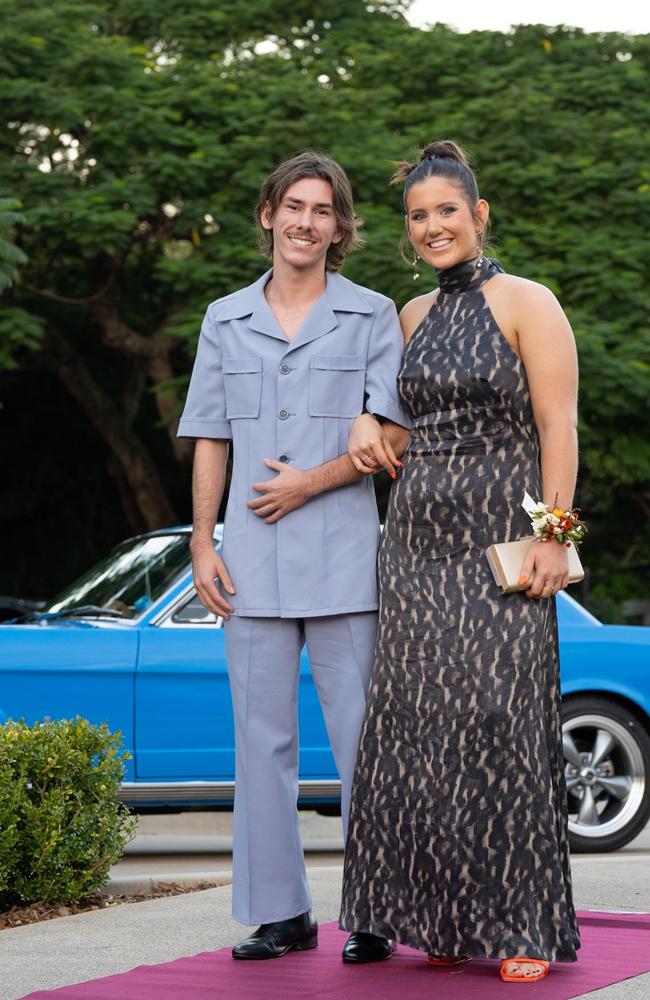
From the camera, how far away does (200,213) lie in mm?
14984

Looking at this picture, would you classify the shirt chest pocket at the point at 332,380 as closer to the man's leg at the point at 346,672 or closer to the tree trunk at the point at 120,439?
the man's leg at the point at 346,672

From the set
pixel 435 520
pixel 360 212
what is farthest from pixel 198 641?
pixel 360 212

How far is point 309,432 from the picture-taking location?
4.35 m

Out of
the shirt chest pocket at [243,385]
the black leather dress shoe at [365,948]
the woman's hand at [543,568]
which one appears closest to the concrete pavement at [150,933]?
the black leather dress shoe at [365,948]

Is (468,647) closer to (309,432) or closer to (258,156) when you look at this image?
(309,432)

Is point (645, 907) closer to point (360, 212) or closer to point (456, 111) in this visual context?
point (360, 212)

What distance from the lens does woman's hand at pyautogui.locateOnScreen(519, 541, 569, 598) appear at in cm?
402

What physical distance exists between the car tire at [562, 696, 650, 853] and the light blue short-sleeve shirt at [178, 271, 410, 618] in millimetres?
3919

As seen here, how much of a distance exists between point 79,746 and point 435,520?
201 centimetres

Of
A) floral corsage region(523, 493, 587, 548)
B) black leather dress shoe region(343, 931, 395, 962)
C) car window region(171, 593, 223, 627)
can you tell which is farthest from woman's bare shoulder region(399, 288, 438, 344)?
car window region(171, 593, 223, 627)

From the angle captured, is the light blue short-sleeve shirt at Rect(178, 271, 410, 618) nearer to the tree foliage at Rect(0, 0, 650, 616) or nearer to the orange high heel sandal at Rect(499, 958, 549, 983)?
the orange high heel sandal at Rect(499, 958, 549, 983)

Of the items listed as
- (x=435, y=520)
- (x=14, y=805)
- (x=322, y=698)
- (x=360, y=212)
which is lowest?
(x=14, y=805)

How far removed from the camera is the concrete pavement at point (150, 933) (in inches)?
167

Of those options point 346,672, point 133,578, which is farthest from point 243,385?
point 133,578
